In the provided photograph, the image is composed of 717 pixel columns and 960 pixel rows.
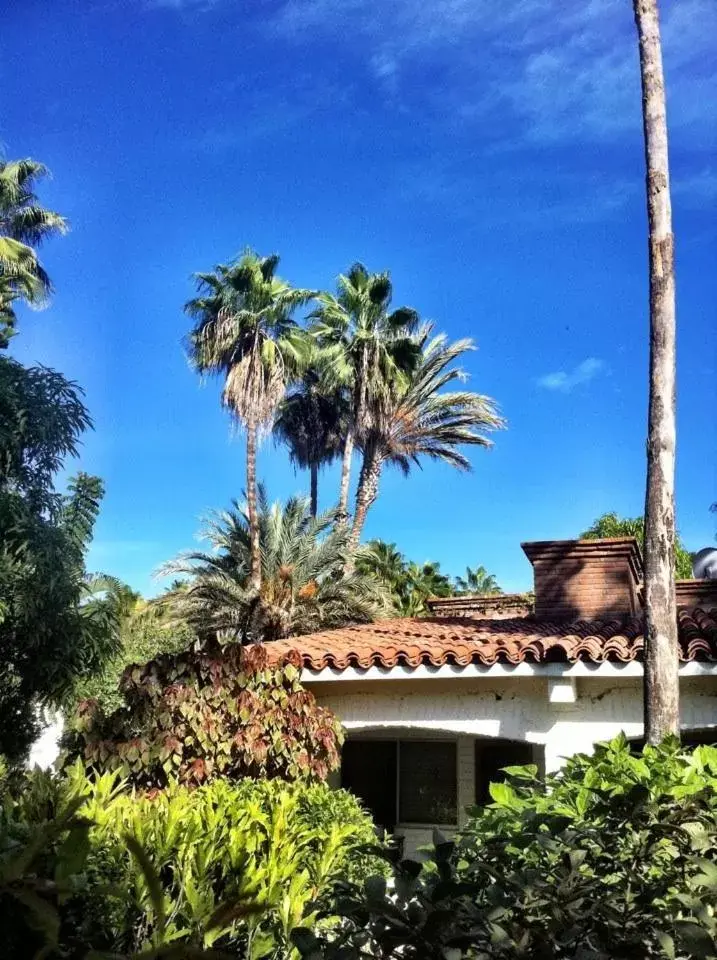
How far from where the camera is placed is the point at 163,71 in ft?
47.4

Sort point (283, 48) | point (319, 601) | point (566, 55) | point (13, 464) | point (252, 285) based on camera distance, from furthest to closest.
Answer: point (252, 285) → point (319, 601) → point (13, 464) → point (283, 48) → point (566, 55)

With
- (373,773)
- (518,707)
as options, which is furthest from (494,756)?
(518,707)

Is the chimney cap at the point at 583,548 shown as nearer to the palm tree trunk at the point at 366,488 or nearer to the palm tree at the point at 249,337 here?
the palm tree at the point at 249,337

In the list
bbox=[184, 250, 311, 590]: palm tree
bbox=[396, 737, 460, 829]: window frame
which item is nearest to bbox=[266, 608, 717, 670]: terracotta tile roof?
bbox=[396, 737, 460, 829]: window frame

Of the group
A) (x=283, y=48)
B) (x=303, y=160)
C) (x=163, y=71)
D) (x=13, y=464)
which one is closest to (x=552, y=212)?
(x=303, y=160)

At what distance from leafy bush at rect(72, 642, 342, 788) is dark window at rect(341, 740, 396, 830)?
3514 mm

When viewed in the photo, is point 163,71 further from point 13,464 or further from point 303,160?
point 13,464

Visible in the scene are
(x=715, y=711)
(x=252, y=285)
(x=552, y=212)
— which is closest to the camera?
(x=715, y=711)

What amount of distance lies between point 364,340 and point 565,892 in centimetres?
2884

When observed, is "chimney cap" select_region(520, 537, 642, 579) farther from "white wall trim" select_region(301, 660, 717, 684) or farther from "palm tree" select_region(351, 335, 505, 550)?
"palm tree" select_region(351, 335, 505, 550)

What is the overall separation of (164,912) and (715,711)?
9.02m

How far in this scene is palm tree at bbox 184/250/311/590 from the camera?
1075 inches

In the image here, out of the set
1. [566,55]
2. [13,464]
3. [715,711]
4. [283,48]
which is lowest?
[715,711]

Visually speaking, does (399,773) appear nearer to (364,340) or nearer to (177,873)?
(177,873)
